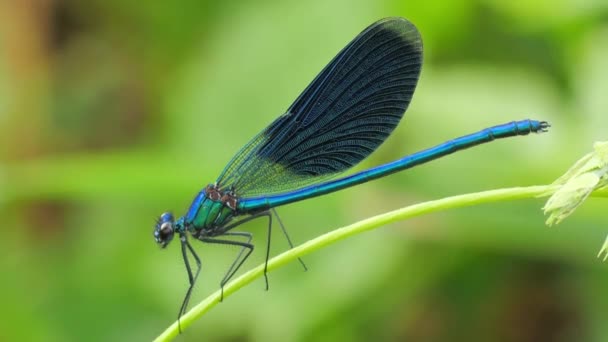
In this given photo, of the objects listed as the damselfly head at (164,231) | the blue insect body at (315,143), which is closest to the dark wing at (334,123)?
the blue insect body at (315,143)

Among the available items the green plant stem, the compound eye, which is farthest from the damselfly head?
the green plant stem

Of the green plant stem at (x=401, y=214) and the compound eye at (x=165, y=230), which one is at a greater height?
the compound eye at (x=165, y=230)

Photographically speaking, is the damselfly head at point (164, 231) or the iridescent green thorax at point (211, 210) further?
the iridescent green thorax at point (211, 210)

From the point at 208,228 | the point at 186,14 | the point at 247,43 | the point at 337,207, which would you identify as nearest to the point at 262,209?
the point at 208,228

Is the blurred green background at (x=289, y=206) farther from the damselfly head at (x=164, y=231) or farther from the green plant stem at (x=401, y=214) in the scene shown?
the green plant stem at (x=401, y=214)

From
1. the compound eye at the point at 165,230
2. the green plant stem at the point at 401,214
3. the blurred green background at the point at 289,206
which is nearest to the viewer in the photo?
the green plant stem at the point at 401,214

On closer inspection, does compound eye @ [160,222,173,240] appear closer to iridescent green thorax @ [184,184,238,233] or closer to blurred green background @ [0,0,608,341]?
iridescent green thorax @ [184,184,238,233]
